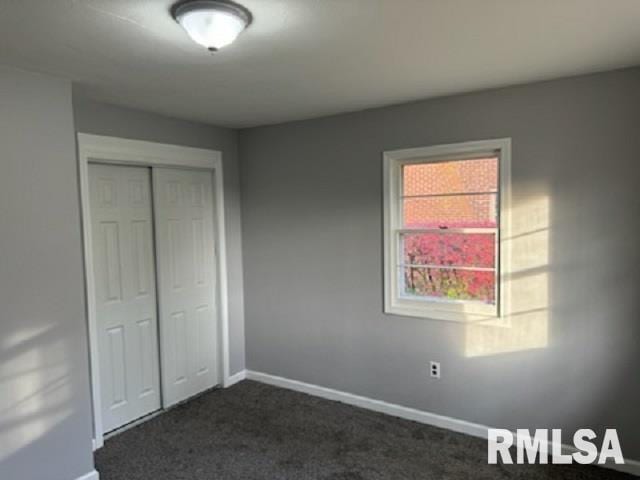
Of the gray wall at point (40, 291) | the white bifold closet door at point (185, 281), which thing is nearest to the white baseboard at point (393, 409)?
the white bifold closet door at point (185, 281)

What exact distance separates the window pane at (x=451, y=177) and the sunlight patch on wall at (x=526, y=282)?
0.31 meters

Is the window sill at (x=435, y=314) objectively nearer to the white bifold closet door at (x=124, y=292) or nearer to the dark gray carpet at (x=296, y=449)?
the dark gray carpet at (x=296, y=449)

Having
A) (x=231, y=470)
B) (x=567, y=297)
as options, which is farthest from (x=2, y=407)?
(x=567, y=297)

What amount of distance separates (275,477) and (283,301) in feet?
5.07

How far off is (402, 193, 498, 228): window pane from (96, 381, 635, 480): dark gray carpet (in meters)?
1.45

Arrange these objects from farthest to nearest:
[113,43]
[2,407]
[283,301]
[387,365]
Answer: [283,301], [387,365], [2,407], [113,43]

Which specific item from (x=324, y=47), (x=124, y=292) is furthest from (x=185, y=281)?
(x=324, y=47)

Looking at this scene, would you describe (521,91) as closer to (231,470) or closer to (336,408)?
(336,408)

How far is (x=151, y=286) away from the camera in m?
3.51

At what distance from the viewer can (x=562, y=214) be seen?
271 cm

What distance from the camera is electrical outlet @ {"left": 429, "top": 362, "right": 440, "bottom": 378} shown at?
10.5ft

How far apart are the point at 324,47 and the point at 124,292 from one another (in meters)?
2.29

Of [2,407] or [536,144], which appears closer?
[2,407]

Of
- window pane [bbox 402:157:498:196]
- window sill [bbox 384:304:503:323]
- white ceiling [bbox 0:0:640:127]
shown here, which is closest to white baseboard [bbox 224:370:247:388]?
window sill [bbox 384:304:503:323]
